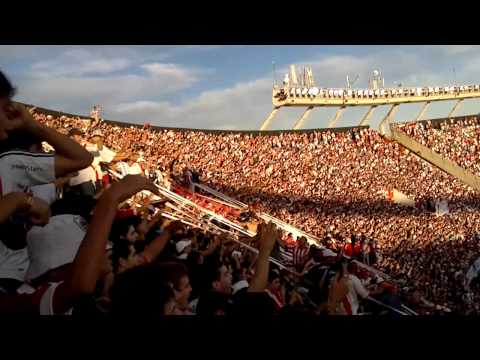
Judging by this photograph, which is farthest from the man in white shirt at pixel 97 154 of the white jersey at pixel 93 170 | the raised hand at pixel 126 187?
the raised hand at pixel 126 187

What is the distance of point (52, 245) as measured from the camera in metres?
2.55

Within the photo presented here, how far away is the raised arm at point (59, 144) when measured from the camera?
2130 millimetres

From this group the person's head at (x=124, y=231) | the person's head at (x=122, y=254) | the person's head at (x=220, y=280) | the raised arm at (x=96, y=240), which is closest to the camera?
the raised arm at (x=96, y=240)

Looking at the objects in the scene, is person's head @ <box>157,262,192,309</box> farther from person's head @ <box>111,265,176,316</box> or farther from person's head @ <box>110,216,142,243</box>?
person's head @ <box>110,216,142,243</box>

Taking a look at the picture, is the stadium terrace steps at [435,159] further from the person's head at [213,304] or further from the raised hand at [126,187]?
the raised hand at [126,187]

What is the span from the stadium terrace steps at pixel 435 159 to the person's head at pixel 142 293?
94.8 feet

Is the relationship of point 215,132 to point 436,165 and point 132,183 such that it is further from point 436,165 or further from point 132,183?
point 132,183

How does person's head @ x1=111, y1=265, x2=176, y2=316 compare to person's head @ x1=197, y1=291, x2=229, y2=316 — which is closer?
person's head @ x1=111, y1=265, x2=176, y2=316

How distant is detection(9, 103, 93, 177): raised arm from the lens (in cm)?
213

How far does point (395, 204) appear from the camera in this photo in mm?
25219

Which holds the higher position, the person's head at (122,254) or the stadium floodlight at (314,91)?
the stadium floodlight at (314,91)

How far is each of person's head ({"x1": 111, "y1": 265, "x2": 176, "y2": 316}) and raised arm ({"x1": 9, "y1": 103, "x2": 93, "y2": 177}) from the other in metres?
0.40

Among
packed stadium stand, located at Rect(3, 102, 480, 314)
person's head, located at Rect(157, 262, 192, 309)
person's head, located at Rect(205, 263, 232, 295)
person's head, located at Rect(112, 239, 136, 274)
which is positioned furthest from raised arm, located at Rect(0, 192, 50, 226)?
packed stadium stand, located at Rect(3, 102, 480, 314)

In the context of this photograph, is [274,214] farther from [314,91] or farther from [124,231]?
[314,91]
